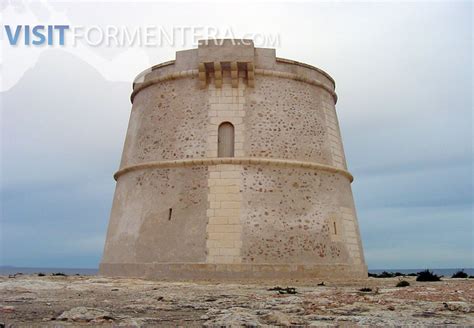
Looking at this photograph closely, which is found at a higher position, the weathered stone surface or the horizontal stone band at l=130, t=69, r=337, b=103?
the horizontal stone band at l=130, t=69, r=337, b=103

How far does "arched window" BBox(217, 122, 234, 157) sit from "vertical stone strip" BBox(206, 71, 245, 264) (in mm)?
164

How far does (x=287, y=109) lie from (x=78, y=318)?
926cm

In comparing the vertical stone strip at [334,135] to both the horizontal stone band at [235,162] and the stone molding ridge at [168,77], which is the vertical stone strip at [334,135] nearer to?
the horizontal stone band at [235,162]

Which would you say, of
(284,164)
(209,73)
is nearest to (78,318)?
(284,164)

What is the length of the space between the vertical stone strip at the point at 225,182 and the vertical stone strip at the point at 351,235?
332 centimetres

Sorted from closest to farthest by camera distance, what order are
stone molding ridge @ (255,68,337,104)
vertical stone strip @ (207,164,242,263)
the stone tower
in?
vertical stone strip @ (207,164,242,263) < the stone tower < stone molding ridge @ (255,68,337,104)

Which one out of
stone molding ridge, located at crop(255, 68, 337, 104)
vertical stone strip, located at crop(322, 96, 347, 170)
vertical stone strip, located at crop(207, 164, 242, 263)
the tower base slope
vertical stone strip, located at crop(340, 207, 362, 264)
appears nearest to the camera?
the tower base slope

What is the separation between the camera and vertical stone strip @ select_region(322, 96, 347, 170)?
14156 mm

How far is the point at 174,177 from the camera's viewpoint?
12.5 meters

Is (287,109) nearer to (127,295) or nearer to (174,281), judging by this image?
(174,281)

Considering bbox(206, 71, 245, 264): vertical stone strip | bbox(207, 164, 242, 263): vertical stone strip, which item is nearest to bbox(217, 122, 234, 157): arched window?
bbox(206, 71, 245, 264): vertical stone strip

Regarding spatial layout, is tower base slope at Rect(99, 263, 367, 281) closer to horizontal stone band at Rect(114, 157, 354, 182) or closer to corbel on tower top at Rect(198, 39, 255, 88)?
horizontal stone band at Rect(114, 157, 354, 182)

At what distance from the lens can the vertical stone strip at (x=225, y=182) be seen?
11547 millimetres

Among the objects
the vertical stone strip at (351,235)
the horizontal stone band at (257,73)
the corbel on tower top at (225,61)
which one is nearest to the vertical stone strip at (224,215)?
the corbel on tower top at (225,61)
